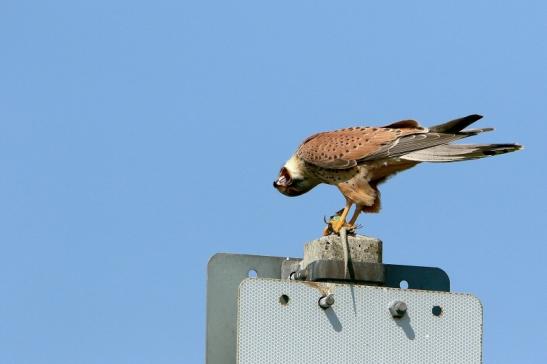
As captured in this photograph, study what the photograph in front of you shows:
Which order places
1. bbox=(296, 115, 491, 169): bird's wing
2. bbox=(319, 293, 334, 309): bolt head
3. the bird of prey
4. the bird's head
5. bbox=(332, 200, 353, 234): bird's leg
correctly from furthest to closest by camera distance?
the bird's head, bbox=(296, 115, 491, 169): bird's wing, the bird of prey, bbox=(332, 200, 353, 234): bird's leg, bbox=(319, 293, 334, 309): bolt head

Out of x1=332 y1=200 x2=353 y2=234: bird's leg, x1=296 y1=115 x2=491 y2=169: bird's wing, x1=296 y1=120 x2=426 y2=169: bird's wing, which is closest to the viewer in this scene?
x1=332 y1=200 x2=353 y2=234: bird's leg

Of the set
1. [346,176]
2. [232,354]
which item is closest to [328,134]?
[346,176]

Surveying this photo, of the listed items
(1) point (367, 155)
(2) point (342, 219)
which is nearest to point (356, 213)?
(2) point (342, 219)

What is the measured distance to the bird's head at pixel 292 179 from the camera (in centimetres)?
558

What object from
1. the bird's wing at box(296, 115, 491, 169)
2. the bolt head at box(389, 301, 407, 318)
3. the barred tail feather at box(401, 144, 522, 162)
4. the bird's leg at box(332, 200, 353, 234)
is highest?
the bird's wing at box(296, 115, 491, 169)

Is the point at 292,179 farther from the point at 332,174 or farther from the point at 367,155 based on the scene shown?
the point at 367,155

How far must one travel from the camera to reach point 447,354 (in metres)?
3.36

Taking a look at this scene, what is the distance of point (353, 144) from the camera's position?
5.32 meters

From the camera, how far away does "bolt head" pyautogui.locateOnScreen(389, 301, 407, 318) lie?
10.9ft

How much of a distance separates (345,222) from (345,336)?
157cm

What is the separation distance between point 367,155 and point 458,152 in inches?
22.1

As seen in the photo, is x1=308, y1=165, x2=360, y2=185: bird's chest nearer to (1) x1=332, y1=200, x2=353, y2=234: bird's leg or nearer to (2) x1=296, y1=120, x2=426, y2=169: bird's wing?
(2) x1=296, y1=120, x2=426, y2=169: bird's wing

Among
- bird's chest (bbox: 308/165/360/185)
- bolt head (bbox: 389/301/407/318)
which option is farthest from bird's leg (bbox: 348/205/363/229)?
bolt head (bbox: 389/301/407/318)

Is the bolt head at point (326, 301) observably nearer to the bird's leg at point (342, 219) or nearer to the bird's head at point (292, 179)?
the bird's leg at point (342, 219)
